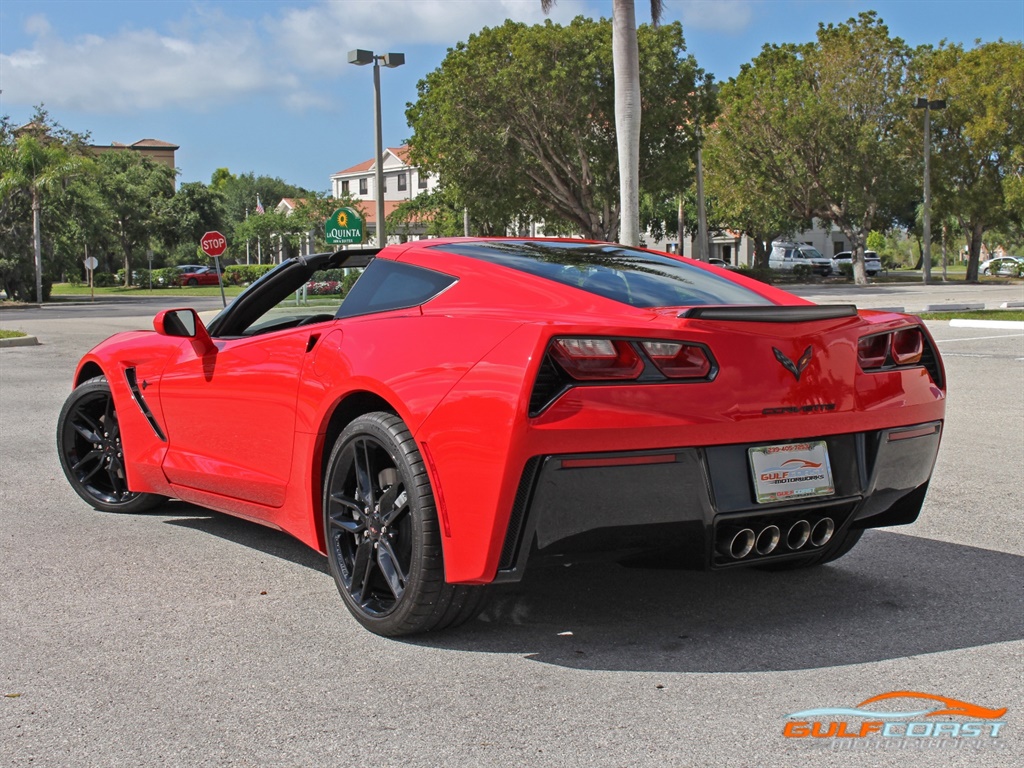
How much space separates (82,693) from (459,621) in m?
1.20

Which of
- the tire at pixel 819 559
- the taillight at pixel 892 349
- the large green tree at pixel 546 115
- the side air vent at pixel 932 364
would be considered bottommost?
the tire at pixel 819 559

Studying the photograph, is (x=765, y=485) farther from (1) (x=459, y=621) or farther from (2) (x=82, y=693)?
(2) (x=82, y=693)

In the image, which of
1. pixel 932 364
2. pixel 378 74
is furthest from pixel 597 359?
pixel 378 74

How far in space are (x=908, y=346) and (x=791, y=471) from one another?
837mm

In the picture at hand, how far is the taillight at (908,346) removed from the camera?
13.2 feet

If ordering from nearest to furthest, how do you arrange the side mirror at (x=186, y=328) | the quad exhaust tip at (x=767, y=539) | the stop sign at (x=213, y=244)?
the quad exhaust tip at (x=767, y=539), the side mirror at (x=186, y=328), the stop sign at (x=213, y=244)

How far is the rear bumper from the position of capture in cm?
333

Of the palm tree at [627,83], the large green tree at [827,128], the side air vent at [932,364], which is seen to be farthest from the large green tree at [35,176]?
the side air vent at [932,364]

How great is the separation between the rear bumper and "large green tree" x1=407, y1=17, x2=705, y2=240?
3925 centimetres

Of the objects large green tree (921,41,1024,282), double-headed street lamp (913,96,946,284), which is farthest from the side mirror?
large green tree (921,41,1024,282)

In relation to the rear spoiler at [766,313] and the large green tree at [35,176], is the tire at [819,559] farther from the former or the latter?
the large green tree at [35,176]

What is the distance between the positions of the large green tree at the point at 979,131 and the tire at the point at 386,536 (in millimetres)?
52436

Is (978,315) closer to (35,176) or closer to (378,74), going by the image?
(378,74)

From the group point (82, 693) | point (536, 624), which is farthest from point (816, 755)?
point (82, 693)
